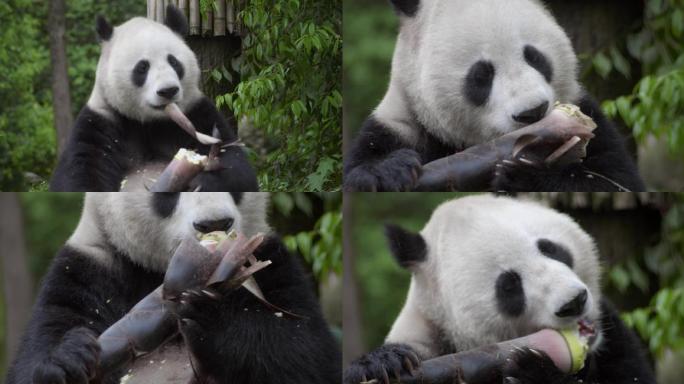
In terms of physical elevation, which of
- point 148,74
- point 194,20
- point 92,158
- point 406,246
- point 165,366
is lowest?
point 165,366

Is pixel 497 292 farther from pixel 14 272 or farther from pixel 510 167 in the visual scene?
pixel 14 272

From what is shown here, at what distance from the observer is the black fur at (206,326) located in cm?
246

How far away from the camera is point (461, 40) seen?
2.28 m

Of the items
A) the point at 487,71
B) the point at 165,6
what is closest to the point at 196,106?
the point at 165,6

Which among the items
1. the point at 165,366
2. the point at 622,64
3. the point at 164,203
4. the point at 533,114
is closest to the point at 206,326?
the point at 165,366

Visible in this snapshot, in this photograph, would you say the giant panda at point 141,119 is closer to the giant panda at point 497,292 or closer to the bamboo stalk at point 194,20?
the bamboo stalk at point 194,20

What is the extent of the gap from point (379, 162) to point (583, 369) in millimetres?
729

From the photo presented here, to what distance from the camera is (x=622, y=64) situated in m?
2.42

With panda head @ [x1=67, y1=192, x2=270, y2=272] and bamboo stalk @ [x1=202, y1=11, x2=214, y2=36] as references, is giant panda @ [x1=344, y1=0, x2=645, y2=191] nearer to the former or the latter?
panda head @ [x1=67, y1=192, x2=270, y2=272]

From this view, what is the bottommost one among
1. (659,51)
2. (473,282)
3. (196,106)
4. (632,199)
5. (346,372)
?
(346,372)

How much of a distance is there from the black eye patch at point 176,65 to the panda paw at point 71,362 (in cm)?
70

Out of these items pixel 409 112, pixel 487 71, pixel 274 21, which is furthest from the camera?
pixel 274 21

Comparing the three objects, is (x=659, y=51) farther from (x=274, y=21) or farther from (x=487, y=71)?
(x=274, y=21)

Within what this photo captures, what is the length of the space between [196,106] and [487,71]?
0.74 m
